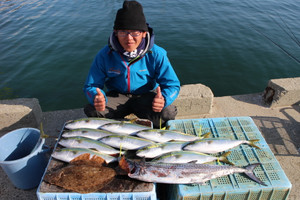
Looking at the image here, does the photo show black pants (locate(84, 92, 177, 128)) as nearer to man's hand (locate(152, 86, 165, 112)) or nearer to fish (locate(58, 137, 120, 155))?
man's hand (locate(152, 86, 165, 112))

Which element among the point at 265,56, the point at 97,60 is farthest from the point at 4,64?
the point at 265,56

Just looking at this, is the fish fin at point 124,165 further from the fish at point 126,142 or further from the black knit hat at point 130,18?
the black knit hat at point 130,18

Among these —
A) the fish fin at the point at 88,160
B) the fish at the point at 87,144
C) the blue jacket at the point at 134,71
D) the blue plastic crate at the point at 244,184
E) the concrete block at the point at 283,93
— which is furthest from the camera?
the concrete block at the point at 283,93

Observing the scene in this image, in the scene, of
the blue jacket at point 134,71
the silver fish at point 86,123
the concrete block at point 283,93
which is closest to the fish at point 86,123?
the silver fish at point 86,123

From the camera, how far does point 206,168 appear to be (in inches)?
96.9

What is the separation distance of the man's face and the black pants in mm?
970

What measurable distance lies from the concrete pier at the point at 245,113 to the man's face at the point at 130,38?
1740 millimetres

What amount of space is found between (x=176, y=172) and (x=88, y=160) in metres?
1.20

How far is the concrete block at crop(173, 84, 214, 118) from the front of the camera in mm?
4277

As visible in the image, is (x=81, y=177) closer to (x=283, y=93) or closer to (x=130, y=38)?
(x=130, y=38)

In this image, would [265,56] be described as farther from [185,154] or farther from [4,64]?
[4,64]

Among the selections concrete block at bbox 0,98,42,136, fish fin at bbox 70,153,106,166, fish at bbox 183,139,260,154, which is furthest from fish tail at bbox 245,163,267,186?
concrete block at bbox 0,98,42,136

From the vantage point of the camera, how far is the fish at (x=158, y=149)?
266 centimetres

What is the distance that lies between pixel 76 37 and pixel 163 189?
32.2ft
